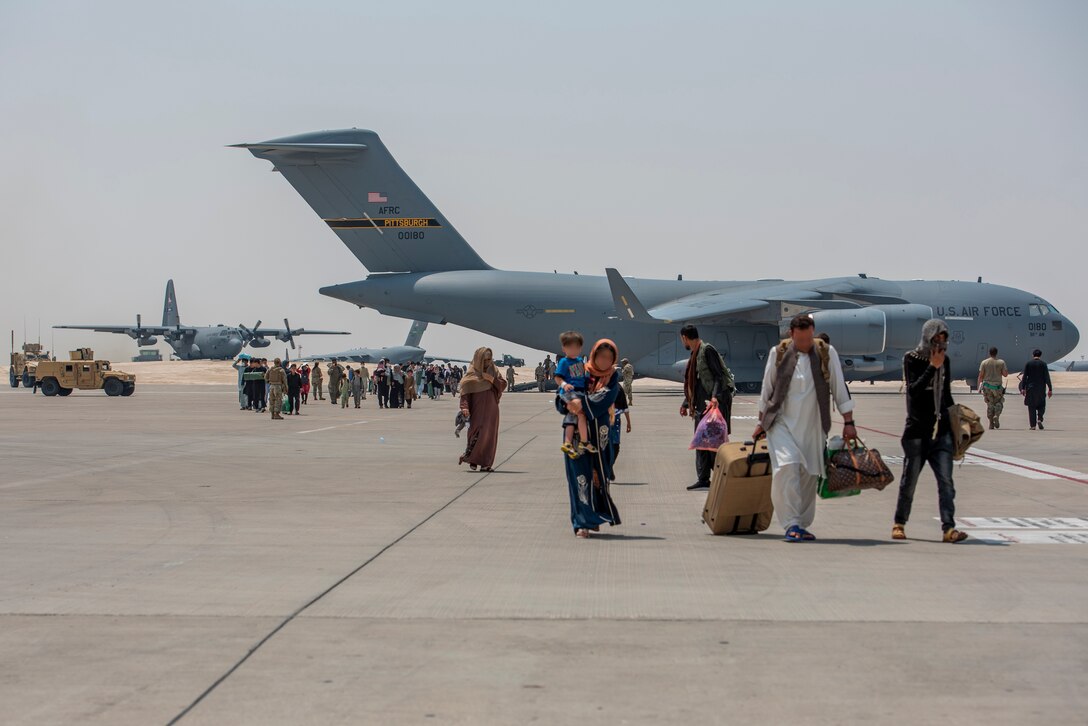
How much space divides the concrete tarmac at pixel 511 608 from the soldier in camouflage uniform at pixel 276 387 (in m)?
14.1

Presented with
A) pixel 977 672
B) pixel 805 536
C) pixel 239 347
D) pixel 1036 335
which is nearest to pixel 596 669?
pixel 977 672

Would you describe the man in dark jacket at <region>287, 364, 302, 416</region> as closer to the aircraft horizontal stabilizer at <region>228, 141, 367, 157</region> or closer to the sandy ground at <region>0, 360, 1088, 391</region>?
the aircraft horizontal stabilizer at <region>228, 141, 367, 157</region>

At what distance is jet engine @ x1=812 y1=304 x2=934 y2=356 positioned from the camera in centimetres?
3884

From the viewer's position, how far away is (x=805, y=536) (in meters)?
8.73

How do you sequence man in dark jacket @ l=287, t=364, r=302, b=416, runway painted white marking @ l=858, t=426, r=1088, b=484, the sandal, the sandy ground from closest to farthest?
the sandal, runway painted white marking @ l=858, t=426, r=1088, b=484, man in dark jacket @ l=287, t=364, r=302, b=416, the sandy ground

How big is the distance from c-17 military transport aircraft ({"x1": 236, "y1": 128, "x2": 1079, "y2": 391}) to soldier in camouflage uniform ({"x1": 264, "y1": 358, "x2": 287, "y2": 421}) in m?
14.3

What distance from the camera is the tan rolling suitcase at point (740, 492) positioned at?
8930 millimetres

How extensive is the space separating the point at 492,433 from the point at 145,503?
4613 millimetres

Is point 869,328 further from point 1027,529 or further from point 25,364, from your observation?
point 25,364

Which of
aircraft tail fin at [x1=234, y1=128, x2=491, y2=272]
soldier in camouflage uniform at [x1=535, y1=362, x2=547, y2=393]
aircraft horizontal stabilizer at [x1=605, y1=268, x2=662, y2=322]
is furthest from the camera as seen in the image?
soldier in camouflage uniform at [x1=535, y1=362, x2=547, y2=393]

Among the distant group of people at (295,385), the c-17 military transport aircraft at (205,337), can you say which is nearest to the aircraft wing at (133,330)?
the c-17 military transport aircraft at (205,337)

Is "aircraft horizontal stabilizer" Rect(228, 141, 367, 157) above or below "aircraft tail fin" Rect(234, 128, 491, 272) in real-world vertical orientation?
above

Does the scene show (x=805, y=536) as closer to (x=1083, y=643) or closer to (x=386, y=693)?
(x=1083, y=643)

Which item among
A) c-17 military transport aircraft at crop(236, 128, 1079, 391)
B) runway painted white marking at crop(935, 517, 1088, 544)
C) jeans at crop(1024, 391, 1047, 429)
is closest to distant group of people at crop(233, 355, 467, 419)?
c-17 military transport aircraft at crop(236, 128, 1079, 391)
